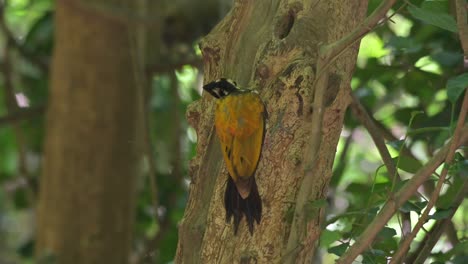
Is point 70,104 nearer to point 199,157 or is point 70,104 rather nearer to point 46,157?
point 46,157

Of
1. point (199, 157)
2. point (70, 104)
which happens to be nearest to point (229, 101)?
point (199, 157)

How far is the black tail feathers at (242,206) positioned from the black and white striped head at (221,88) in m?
0.13

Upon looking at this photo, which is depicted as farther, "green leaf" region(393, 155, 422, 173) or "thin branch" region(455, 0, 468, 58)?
"green leaf" region(393, 155, 422, 173)

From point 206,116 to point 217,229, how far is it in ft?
0.71

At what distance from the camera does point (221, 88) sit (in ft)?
4.32

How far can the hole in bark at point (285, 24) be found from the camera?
1389 mm

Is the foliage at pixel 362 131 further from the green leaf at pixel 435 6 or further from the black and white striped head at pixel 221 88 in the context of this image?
the black and white striped head at pixel 221 88

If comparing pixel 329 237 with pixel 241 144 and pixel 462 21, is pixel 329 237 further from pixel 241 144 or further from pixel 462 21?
pixel 462 21

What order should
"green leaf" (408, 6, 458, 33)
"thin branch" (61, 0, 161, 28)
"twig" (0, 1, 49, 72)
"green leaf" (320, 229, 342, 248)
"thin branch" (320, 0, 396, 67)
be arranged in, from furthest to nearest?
1. "twig" (0, 1, 49, 72)
2. "thin branch" (61, 0, 161, 28)
3. "green leaf" (320, 229, 342, 248)
4. "green leaf" (408, 6, 458, 33)
5. "thin branch" (320, 0, 396, 67)

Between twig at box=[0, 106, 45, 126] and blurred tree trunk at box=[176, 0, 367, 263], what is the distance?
161cm

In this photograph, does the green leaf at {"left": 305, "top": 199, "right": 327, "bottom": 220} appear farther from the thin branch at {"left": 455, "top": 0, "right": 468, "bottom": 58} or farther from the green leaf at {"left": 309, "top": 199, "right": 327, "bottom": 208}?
the thin branch at {"left": 455, "top": 0, "right": 468, "bottom": 58}

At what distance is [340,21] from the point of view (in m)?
1.40

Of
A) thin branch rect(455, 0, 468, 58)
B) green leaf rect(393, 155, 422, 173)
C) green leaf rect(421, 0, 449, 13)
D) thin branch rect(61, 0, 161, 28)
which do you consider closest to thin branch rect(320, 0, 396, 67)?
thin branch rect(455, 0, 468, 58)

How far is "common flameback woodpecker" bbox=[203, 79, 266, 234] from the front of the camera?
126cm
